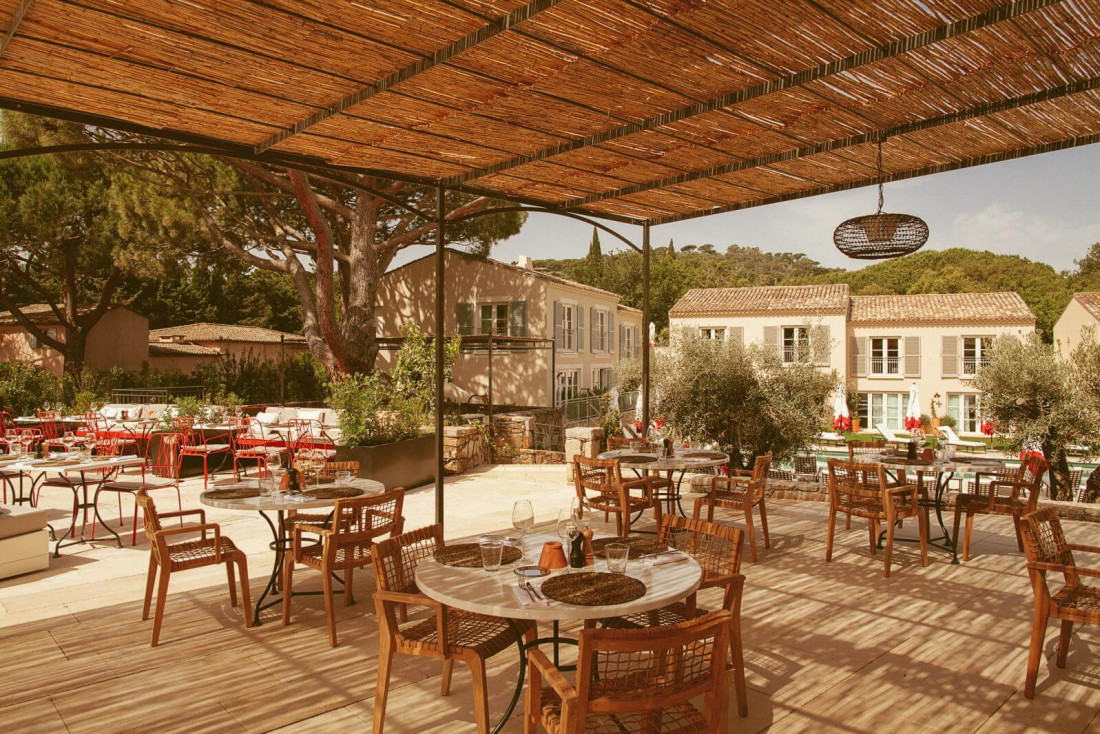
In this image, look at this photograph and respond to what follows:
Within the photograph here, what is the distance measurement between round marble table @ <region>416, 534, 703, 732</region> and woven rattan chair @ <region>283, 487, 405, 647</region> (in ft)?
3.75

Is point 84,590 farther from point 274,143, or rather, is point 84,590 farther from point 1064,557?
point 1064,557

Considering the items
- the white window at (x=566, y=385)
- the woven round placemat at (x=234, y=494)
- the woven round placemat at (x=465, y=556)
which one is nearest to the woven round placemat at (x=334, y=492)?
the woven round placemat at (x=234, y=494)

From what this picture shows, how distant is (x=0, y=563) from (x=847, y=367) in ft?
91.0

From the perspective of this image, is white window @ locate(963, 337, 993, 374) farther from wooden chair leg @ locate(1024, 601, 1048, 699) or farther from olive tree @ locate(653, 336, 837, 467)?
wooden chair leg @ locate(1024, 601, 1048, 699)

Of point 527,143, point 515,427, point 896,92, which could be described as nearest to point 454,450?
point 515,427

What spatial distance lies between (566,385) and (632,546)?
1790cm

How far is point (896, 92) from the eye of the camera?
12.4 feet

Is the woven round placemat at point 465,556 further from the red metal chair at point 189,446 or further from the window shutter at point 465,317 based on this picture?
the window shutter at point 465,317

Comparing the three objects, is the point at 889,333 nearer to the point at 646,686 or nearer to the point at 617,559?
the point at 617,559

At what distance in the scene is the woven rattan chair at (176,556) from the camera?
12.5 ft

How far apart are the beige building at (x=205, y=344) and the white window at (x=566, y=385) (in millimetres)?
8849

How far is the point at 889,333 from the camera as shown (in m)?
26.9

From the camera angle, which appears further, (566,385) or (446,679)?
(566,385)

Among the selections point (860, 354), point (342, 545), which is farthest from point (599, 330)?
point (342, 545)
